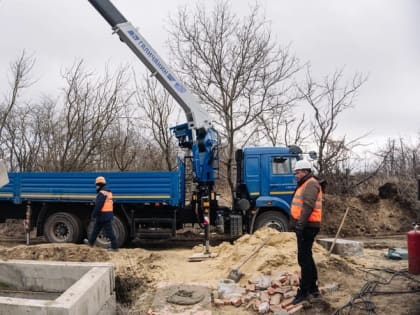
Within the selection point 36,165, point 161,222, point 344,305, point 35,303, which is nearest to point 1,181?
point 35,303

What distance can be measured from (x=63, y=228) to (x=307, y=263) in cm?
748

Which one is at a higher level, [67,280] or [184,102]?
[184,102]

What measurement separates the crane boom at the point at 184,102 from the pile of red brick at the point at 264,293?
4.62 m

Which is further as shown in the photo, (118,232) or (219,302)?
(118,232)

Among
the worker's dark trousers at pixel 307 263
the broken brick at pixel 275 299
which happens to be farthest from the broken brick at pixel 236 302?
the worker's dark trousers at pixel 307 263

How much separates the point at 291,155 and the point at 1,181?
23.4ft

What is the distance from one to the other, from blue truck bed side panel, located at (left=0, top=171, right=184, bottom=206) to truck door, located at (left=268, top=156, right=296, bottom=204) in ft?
7.57

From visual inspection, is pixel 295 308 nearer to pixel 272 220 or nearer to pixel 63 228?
pixel 272 220

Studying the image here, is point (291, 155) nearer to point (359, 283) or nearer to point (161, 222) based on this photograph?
point (161, 222)

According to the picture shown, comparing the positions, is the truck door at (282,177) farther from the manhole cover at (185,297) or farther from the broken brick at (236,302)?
the broken brick at (236,302)

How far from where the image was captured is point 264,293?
567 cm

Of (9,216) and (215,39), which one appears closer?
(9,216)

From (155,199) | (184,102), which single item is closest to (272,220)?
(155,199)

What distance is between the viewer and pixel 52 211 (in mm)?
10836
